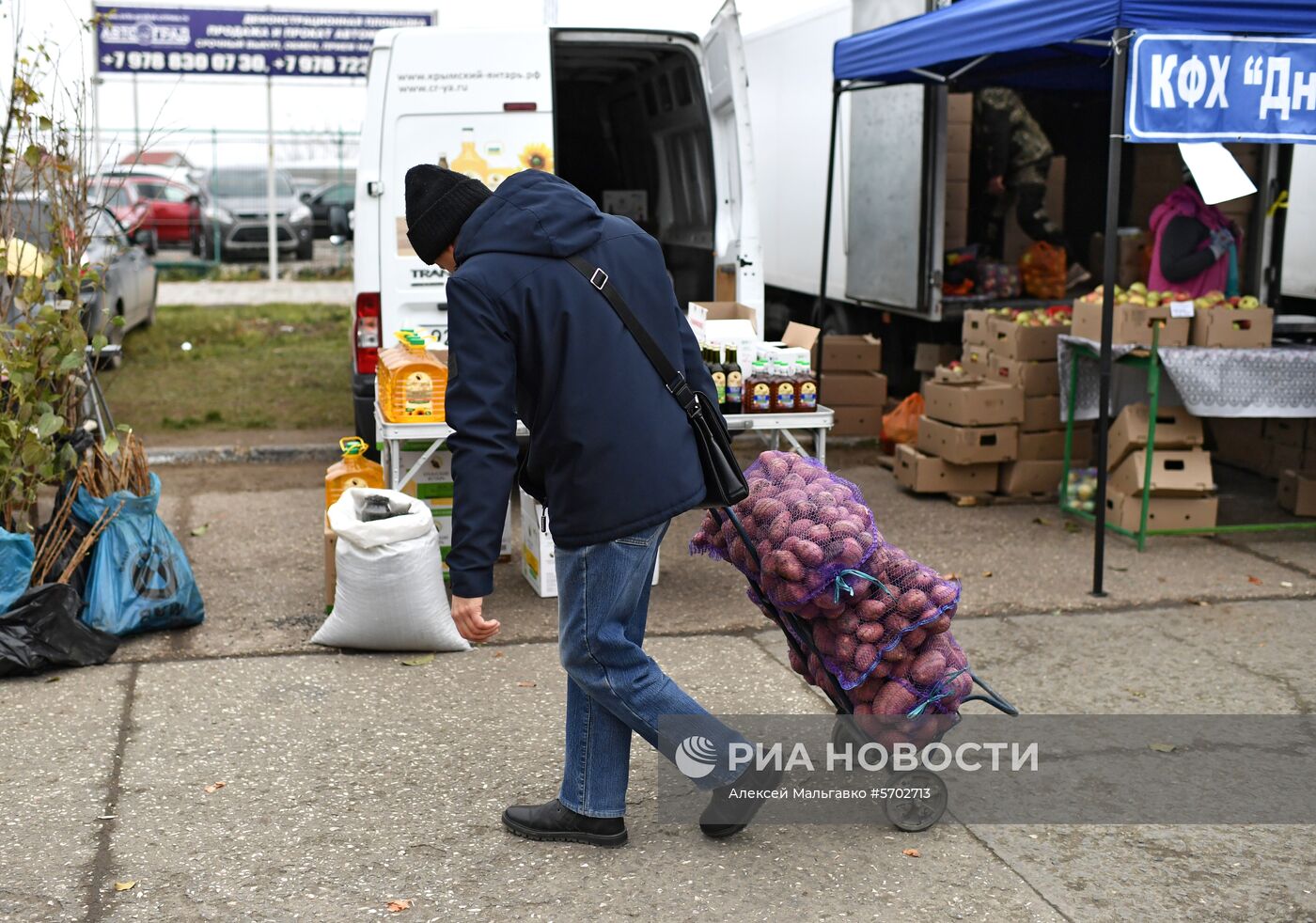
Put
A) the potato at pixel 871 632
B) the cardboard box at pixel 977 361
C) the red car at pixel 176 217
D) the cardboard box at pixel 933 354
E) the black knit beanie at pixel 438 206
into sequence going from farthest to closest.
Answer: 1. the red car at pixel 176 217
2. the cardboard box at pixel 933 354
3. the cardboard box at pixel 977 361
4. the potato at pixel 871 632
5. the black knit beanie at pixel 438 206

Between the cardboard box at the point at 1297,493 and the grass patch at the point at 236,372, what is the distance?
18.8 ft

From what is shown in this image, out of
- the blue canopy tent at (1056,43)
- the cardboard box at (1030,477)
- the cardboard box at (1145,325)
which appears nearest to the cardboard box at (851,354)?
the blue canopy tent at (1056,43)

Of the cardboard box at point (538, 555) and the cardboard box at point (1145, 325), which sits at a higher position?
the cardboard box at point (1145, 325)

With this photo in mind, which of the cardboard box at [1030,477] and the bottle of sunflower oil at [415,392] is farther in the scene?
the cardboard box at [1030,477]

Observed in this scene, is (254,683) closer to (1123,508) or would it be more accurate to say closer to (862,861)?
(862,861)

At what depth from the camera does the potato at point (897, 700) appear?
3613mm

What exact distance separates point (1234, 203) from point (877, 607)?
6.39 meters

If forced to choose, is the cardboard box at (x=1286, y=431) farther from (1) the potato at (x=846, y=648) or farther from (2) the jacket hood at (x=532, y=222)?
(2) the jacket hood at (x=532, y=222)

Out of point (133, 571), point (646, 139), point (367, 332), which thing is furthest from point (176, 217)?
point (133, 571)

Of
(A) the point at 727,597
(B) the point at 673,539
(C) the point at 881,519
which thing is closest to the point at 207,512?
(B) the point at 673,539

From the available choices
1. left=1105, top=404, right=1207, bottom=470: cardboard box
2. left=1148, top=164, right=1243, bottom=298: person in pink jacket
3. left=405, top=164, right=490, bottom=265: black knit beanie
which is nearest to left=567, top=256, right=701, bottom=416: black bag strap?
left=405, top=164, right=490, bottom=265: black knit beanie

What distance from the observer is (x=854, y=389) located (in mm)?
9422

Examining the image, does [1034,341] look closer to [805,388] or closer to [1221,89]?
[1221,89]

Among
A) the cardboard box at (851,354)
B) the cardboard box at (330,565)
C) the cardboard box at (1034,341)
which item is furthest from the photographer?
the cardboard box at (851,354)
